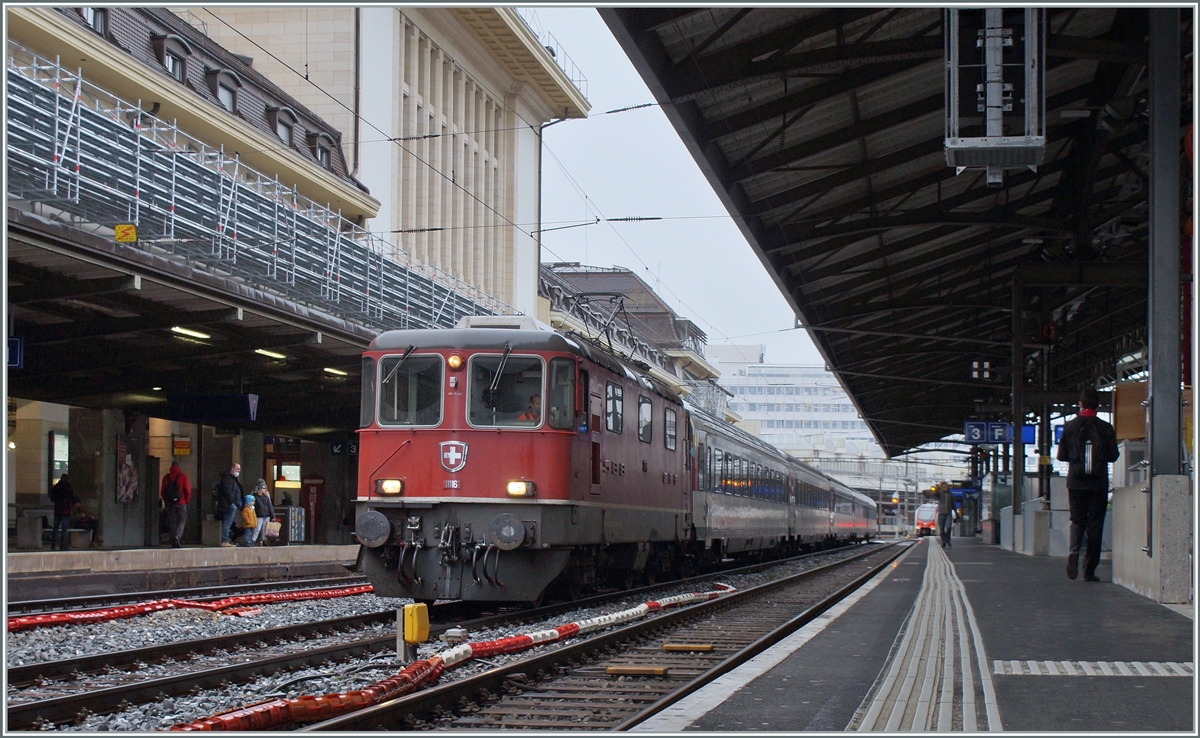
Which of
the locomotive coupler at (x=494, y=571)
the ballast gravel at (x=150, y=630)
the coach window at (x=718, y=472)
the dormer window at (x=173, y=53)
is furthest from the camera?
the dormer window at (x=173, y=53)

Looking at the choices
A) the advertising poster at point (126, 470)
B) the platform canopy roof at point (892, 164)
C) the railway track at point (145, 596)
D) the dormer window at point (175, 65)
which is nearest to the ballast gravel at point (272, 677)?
the railway track at point (145, 596)

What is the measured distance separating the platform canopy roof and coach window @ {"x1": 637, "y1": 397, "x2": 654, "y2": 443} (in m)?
3.60

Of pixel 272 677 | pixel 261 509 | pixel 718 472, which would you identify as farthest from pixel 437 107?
pixel 272 677

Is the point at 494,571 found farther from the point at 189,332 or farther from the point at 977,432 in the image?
the point at 977,432

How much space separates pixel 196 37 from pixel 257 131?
8.93ft

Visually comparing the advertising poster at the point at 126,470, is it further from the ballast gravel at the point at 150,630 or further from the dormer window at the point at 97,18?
the ballast gravel at the point at 150,630

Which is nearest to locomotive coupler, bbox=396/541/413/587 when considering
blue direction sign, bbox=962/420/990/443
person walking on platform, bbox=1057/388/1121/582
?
person walking on platform, bbox=1057/388/1121/582

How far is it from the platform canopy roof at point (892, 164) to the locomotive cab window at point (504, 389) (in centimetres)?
373

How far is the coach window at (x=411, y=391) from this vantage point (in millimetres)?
12656

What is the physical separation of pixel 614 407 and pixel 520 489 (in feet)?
7.79

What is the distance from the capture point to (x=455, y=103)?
4816cm

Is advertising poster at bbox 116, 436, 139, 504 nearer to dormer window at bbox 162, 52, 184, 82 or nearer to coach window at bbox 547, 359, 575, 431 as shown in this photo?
dormer window at bbox 162, 52, 184, 82

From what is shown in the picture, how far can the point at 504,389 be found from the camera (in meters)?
12.6

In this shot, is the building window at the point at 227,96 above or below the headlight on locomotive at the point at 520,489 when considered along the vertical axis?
above
